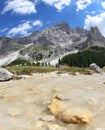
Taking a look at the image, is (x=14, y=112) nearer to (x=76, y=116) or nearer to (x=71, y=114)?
(x=71, y=114)

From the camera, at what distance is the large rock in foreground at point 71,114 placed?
15.1 meters

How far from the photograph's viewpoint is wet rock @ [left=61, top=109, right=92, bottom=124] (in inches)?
592

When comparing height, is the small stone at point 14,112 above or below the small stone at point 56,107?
below

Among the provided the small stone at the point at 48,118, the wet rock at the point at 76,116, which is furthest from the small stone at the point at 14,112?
the wet rock at the point at 76,116

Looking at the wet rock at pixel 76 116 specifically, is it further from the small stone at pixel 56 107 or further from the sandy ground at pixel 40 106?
A: the small stone at pixel 56 107

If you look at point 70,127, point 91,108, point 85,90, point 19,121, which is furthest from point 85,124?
point 85,90

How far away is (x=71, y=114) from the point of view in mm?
15352

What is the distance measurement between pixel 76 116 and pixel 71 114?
1.13 feet

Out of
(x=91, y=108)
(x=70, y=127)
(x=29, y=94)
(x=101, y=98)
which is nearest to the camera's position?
(x=70, y=127)

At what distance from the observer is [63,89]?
2189 centimetres

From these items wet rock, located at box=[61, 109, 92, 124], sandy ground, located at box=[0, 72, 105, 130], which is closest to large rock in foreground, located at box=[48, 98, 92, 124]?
wet rock, located at box=[61, 109, 92, 124]

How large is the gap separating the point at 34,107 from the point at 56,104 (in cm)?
166

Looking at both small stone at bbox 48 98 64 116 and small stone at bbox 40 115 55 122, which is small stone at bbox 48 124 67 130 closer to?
small stone at bbox 40 115 55 122

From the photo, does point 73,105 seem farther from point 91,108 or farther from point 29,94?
point 29,94
